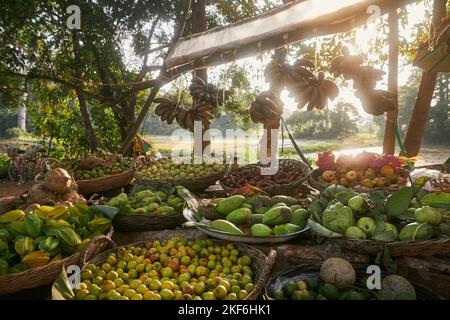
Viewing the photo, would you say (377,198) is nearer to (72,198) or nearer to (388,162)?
(388,162)

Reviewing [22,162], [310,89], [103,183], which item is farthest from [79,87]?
[310,89]

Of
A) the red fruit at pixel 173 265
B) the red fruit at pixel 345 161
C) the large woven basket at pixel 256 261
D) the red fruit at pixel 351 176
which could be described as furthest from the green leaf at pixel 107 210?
the red fruit at pixel 345 161

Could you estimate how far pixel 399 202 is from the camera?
207 centimetres

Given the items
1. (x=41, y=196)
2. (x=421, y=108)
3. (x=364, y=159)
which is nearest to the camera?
(x=41, y=196)

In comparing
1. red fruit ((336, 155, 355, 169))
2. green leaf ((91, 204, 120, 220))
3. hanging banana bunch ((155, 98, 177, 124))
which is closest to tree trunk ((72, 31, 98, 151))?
hanging banana bunch ((155, 98, 177, 124))

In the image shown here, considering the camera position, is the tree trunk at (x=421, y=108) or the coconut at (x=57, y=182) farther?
the tree trunk at (x=421, y=108)

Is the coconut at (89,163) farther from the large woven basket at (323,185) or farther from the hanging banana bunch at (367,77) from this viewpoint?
the hanging banana bunch at (367,77)

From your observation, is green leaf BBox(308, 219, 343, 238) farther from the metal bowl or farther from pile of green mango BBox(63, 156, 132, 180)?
pile of green mango BBox(63, 156, 132, 180)

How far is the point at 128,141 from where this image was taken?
795cm

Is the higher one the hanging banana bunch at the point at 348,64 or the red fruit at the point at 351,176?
the hanging banana bunch at the point at 348,64

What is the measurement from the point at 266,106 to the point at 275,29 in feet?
2.41

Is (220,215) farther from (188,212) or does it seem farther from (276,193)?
(276,193)

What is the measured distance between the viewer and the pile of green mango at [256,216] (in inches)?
83.7

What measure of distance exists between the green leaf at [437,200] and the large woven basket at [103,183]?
3.43m
